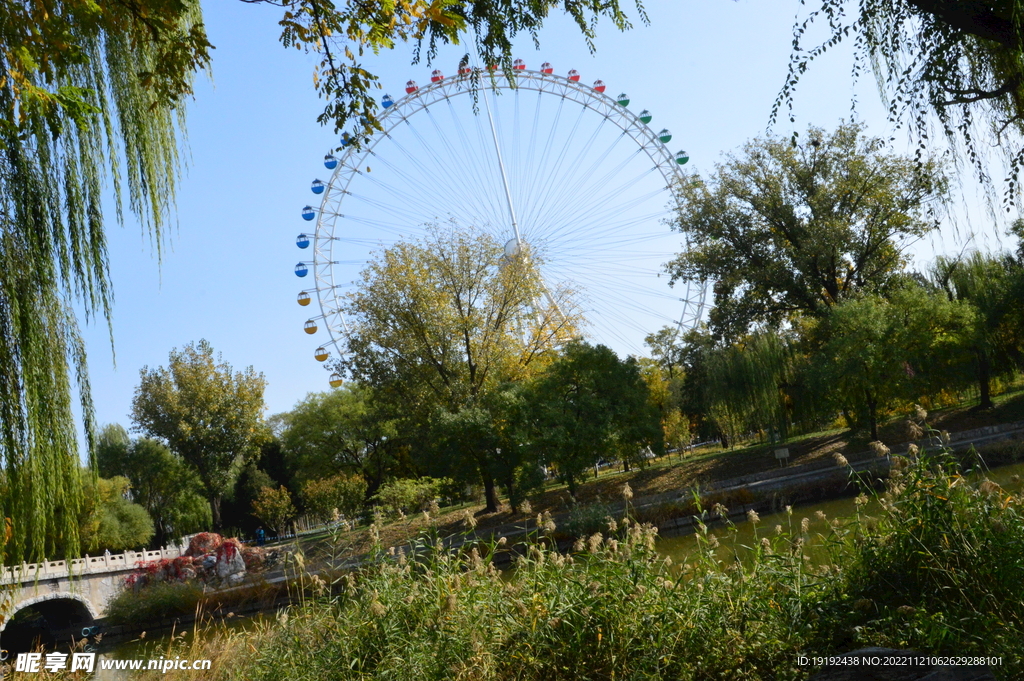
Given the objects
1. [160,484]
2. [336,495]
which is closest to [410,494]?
[336,495]

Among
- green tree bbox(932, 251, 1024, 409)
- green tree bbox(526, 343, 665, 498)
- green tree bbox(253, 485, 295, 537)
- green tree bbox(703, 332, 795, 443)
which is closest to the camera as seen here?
green tree bbox(526, 343, 665, 498)

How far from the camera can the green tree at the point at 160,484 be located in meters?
40.5

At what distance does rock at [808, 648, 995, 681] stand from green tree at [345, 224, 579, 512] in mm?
24266

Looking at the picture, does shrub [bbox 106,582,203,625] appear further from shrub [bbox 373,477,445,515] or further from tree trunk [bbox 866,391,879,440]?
tree trunk [bbox 866,391,879,440]

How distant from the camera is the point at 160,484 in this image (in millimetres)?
40875

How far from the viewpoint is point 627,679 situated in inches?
155

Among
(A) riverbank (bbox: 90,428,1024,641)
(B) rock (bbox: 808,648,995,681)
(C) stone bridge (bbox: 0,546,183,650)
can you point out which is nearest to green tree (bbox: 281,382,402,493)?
(C) stone bridge (bbox: 0,546,183,650)

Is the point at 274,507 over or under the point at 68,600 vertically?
over

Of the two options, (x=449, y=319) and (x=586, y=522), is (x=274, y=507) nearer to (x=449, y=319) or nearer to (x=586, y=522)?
(x=449, y=319)

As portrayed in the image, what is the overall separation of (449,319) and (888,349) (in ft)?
44.3

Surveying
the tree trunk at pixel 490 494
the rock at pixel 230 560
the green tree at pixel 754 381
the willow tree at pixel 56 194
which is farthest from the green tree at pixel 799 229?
the willow tree at pixel 56 194

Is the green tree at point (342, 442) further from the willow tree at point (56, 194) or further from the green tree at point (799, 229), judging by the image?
the willow tree at point (56, 194)

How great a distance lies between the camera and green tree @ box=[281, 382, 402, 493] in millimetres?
40844

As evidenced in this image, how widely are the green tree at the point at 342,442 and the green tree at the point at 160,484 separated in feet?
16.8
